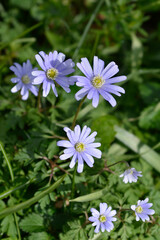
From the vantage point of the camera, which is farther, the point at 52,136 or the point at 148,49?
the point at 148,49

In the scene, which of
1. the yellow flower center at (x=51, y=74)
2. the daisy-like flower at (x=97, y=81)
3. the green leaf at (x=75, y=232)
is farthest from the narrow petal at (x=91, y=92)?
the green leaf at (x=75, y=232)

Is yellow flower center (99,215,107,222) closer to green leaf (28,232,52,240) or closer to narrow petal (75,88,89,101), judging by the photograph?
green leaf (28,232,52,240)

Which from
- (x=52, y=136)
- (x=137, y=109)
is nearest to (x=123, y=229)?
(x=52, y=136)

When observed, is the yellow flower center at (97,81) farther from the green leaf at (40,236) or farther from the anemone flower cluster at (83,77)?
the green leaf at (40,236)

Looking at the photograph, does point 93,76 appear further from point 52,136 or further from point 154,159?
point 154,159

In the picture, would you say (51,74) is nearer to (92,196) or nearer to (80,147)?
(80,147)

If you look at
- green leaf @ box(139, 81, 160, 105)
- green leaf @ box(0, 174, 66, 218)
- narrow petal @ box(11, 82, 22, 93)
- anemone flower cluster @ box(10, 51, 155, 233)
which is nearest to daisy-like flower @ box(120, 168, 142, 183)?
anemone flower cluster @ box(10, 51, 155, 233)
